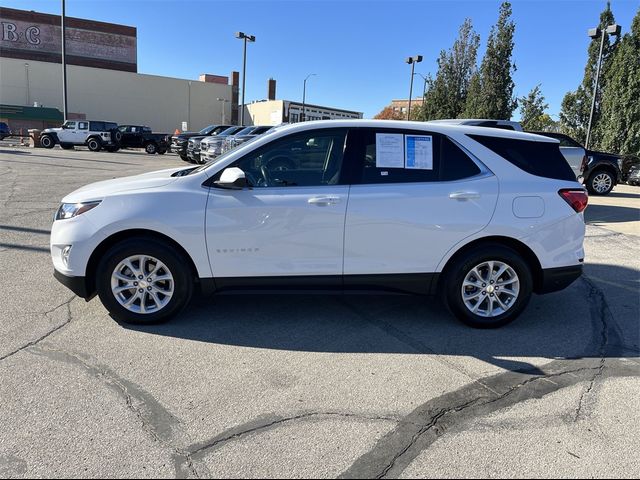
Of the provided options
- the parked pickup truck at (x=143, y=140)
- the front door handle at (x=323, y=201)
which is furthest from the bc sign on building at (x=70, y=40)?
the front door handle at (x=323, y=201)

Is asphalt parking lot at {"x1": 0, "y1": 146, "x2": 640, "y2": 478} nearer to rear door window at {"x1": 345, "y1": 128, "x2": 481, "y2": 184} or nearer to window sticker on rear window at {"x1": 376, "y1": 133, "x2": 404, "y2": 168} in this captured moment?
rear door window at {"x1": 345, "y1": 128, "x2": 481, "y2": 184}

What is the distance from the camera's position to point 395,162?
421 cm

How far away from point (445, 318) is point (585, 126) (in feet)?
87.0

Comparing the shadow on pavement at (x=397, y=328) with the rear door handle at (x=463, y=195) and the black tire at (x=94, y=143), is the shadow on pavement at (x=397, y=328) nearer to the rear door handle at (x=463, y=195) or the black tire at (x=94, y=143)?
the rear door handle at (x=463, y=195)

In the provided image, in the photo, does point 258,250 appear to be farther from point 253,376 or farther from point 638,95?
point 638,95

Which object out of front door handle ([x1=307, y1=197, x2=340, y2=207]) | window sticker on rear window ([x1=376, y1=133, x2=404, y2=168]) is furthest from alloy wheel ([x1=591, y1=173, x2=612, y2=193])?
front door handle ([x1=307, y1=197, x2=340, y2=207])

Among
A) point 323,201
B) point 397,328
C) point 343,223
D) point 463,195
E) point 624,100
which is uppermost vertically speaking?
point 624,100

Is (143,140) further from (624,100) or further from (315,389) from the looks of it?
(315,389)

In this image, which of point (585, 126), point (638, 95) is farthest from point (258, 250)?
point (585, 126)

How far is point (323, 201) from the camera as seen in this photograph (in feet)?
13.2

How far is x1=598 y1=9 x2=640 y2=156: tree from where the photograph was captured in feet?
72.4

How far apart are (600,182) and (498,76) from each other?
12758 millimetres

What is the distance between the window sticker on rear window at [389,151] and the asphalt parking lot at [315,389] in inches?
57.7

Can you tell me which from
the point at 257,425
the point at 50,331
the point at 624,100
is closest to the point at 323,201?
the point at 257,425
